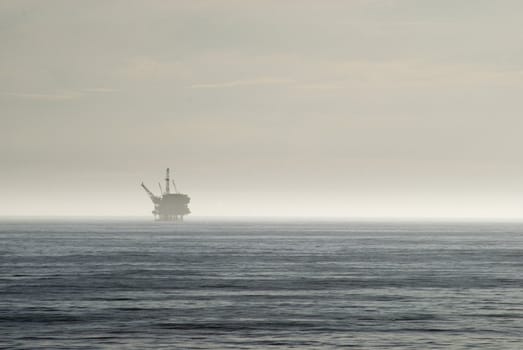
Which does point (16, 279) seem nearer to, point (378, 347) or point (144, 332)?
point (144, 332)

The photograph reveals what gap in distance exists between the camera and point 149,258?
5940 inches

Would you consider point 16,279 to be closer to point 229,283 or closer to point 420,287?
point 229,283

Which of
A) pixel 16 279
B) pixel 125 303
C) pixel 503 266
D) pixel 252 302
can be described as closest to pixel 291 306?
pixel 252 302

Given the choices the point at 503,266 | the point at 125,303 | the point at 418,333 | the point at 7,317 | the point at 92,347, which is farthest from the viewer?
the point at 503,266

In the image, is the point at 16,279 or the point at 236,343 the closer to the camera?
the point at 236,343

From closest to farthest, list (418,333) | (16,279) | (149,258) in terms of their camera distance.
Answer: (418,333), (16,279), (149,258)

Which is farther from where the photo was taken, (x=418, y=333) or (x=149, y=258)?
(x=149, y=258)

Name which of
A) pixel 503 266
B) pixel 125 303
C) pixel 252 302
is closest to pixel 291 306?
pixel 252 302

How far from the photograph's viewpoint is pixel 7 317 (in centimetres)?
6969

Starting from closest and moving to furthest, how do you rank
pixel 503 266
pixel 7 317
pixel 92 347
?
pixel 92 347, pixel 7 317, pixel 503 266

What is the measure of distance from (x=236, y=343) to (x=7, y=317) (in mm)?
20980

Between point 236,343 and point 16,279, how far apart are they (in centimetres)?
5210

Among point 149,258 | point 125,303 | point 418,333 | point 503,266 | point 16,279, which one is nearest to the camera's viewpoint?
point 418,333

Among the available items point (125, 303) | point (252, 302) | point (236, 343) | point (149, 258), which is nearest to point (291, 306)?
point (252, 302)
